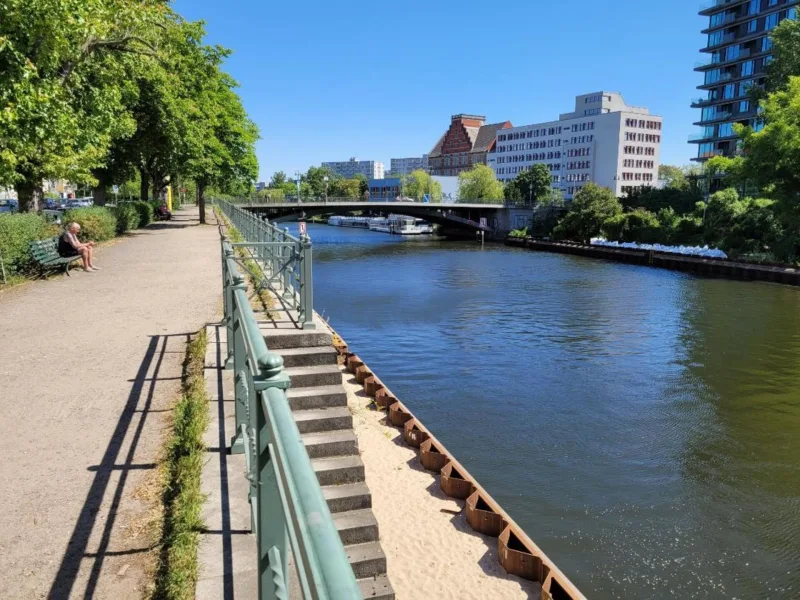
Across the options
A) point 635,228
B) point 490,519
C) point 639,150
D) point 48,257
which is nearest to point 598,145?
point 639,150

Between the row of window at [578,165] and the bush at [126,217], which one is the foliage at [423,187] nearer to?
the row of window at [578,165]

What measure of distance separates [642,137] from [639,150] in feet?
8.28

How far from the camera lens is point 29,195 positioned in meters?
20.7

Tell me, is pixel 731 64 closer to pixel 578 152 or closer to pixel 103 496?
pixel 578 152

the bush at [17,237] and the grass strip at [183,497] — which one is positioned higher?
the bush at [17,237]

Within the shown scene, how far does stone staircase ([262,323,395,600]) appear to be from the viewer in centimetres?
636

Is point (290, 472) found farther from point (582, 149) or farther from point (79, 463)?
point (582, 149)

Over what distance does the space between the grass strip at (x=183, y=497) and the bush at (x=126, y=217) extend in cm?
2598

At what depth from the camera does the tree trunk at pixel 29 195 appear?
20.3 m

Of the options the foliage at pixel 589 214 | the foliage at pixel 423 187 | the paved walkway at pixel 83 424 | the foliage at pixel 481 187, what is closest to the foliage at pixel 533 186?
the foliage at pixel 481 187

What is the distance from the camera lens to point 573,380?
17484 mm

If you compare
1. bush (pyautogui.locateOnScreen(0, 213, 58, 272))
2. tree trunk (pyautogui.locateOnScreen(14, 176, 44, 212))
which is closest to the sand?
bush (pyautogui.locateOnScreen(0, 213, 58, 272))

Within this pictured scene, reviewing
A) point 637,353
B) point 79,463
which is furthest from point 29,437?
point 637,353

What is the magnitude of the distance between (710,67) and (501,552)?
315 ft
